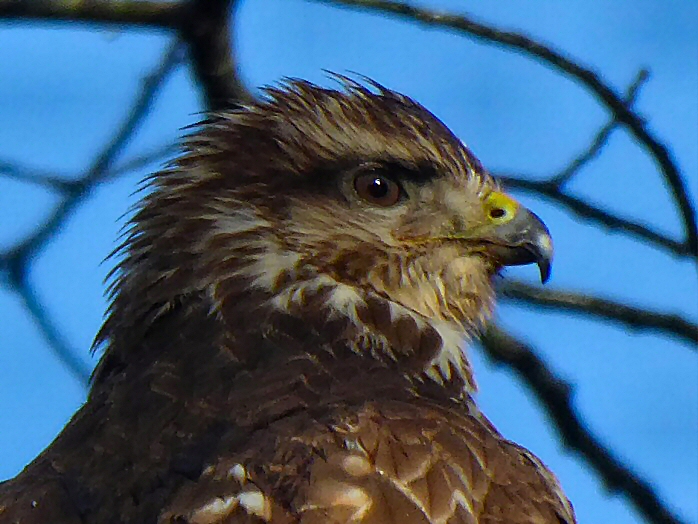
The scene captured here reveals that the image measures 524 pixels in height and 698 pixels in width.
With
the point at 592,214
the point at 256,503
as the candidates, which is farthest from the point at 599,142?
the point at 256,503

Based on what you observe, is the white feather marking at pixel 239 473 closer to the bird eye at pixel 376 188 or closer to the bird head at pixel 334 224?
the bird head at pixel 334 224

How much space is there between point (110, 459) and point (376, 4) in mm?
2036

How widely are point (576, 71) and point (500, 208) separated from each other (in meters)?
0.77

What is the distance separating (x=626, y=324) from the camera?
5.47 metres

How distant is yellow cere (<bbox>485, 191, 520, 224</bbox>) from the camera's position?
4457 millimetres

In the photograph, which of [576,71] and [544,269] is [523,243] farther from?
[576,71]

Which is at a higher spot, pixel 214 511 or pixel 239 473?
pixel 239 473

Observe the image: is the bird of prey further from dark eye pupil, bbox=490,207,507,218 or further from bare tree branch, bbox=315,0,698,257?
bare tree branch, bbox=315,0,698,257

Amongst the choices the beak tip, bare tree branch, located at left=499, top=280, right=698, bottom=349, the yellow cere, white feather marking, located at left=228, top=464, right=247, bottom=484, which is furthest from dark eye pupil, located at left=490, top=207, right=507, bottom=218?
white feather marking, located at left=228, top=464, right=247, bottom=484

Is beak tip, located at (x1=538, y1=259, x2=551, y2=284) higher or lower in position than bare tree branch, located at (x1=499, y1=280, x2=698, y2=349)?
lower

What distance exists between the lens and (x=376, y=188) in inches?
175

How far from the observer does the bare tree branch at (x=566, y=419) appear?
17.7ft

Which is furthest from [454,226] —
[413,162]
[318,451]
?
[318,451]

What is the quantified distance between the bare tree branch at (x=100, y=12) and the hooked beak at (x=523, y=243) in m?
1.37
